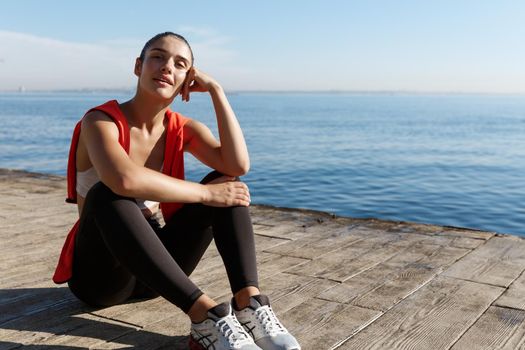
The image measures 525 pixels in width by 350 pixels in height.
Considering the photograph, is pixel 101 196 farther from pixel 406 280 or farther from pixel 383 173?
pixel 383 173

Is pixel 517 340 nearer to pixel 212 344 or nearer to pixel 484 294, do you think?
pixel 484 294

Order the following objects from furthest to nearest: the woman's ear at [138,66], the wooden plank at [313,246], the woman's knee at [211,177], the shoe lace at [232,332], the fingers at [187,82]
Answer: the wooden plank at [313,246] → the fingers at [187,82] → the woman's ear at [138,66] → the woman's knee at [211,177] → the shoe lace at [232,332]

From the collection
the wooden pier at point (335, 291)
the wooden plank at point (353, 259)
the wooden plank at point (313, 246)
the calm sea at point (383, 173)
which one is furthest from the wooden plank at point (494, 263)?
the calm sea at point (383, 173)

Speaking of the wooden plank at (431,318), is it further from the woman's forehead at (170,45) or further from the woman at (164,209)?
the woman's forehead at (170,45)

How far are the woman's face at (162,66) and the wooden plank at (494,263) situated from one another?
2313 millimetres

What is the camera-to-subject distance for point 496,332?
9.04 feet

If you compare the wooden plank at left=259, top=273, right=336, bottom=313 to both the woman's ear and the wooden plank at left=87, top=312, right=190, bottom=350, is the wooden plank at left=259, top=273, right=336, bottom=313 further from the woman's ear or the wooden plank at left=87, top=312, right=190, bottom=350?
the woman's ear

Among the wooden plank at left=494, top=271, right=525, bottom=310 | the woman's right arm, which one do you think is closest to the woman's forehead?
the woman's right arm

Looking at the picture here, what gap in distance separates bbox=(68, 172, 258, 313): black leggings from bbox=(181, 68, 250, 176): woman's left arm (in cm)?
19

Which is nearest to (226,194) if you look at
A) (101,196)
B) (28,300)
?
(101,196)

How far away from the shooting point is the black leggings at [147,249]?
2.28 m

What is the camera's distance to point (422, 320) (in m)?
2.90

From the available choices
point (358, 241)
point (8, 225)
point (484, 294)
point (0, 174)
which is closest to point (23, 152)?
point (0, 174)

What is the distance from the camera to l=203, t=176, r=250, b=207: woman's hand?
2541 millimetres
